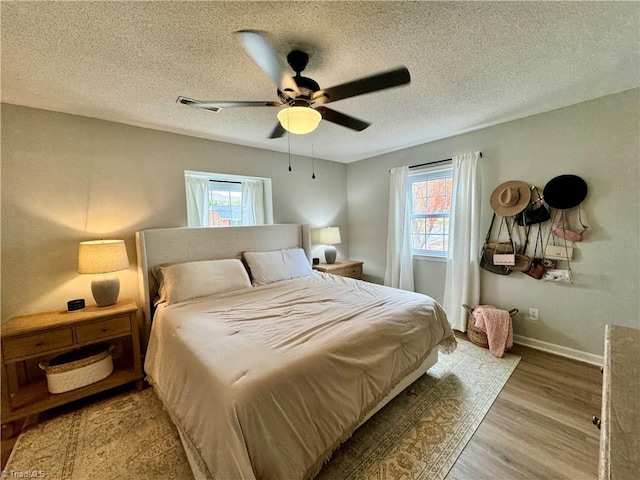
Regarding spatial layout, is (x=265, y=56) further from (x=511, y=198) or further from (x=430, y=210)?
(x=430, y=210)

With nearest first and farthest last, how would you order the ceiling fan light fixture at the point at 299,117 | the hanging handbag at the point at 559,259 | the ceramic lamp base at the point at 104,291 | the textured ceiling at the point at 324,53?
the textured ceiling at the point at 324,53 < the ceiling fan light fixture at the point at 299,117 < the ceramic lamp base at the point at 104,291 < the hanging handbag at the point at 559,259

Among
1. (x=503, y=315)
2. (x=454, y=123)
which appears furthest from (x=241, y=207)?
(x=503, y=315)

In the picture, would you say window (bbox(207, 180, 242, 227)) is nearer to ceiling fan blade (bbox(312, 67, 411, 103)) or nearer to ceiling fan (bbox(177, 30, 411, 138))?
ceiling fan (bbox(177, 30, 411, 138))

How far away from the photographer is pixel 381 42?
148 centimetres

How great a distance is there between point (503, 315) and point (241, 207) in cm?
331

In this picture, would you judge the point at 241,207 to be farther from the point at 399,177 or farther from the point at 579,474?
the point at 579,474

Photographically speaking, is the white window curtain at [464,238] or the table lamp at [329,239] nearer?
the white window curtain at [464,238]

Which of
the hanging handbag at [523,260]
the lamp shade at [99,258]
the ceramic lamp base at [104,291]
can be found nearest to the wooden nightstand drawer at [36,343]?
the ceramic lamp base at [104,291]

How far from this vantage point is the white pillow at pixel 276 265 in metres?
2.87

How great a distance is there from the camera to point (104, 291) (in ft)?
6.98

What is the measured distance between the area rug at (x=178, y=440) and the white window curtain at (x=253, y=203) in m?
2.16

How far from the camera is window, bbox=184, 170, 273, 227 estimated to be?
3.07 metres

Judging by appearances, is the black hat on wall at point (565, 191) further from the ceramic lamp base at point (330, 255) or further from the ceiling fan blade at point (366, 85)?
the ceramic lamp base at point (330, 255)

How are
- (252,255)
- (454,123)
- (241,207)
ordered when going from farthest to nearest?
(241,207) → (252,255) → (454,123)
